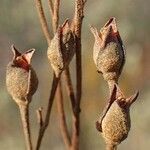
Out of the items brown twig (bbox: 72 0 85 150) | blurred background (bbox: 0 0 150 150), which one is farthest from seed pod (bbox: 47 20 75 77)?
blurred background (bbox: 0 0 150 150)

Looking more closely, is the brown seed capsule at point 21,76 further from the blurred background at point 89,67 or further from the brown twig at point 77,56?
the blurred background at point 89,67

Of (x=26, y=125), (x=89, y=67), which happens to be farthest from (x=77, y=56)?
(x=89, y=67)

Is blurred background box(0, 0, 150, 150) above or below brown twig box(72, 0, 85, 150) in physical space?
below

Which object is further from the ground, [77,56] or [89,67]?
[77,56]

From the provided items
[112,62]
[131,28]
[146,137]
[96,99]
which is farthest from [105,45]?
[131,28]

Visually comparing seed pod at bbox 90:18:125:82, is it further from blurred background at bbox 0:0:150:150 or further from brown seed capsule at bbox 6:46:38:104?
blurred background at bbox 0:0:150:150

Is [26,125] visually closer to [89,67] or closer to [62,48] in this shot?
[62,48]

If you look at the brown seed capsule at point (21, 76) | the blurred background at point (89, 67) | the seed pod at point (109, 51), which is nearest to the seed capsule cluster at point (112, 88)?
the seed pod at point (109, 51)
